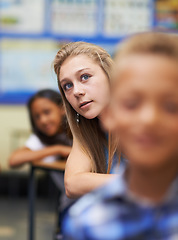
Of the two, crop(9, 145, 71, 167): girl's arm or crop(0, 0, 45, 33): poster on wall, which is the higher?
crop(0, 0, 45, 33): poster on wall

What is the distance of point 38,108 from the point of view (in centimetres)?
321

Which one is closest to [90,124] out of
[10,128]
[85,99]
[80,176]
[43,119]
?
[85,99]

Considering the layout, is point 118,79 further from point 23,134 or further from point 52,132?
point 23,134

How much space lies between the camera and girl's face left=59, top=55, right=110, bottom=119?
4.96ft

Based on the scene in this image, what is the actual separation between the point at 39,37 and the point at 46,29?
0.39 feet

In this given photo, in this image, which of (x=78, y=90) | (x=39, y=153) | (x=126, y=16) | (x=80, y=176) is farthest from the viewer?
(x=126, y=16)

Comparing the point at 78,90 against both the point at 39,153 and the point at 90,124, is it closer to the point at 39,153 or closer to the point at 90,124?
the point at 90,124

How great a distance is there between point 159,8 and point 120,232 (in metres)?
4.30

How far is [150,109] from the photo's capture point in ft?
2.35

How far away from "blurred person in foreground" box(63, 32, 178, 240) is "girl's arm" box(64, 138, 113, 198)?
1.55ft

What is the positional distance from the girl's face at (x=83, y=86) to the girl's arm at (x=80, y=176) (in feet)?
0.42

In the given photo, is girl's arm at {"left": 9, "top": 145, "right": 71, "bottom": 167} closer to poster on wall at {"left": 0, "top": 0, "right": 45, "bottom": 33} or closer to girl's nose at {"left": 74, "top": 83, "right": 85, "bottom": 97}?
girl's nose at {"left": 74, "top": 83, "right": 85, "bottom": 97}

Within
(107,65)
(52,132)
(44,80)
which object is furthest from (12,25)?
(107,65)

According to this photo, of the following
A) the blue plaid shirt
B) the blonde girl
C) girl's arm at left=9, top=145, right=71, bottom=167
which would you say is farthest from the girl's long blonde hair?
girl's arm at left=9, top=145, right=71, bottom=167
